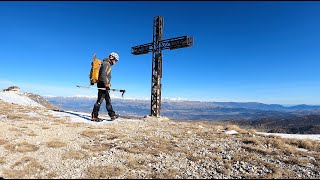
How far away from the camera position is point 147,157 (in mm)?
8781

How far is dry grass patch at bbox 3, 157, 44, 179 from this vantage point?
6.86 m

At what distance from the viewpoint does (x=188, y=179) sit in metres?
6.70

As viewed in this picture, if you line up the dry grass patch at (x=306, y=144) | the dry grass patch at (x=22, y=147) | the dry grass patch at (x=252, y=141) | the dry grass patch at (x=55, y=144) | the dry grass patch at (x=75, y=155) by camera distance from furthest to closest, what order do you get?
1. the dry grass patch at (x=252, y=141)
2. the dry grass patch at (x=306, y=144)
3. the dry grass patch at (x=55, y=144)
4. the dry grass patch at (x=22, y=147)
5. the dry grass patch at (x=75, y=155)

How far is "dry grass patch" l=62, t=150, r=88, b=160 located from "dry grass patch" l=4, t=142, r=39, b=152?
1.48m

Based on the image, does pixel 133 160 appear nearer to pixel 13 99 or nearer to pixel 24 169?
pixel 24 169

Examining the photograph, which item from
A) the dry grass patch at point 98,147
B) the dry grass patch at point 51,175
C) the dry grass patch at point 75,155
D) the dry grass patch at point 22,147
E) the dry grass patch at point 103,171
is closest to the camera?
the dry grass patch at point 51,175

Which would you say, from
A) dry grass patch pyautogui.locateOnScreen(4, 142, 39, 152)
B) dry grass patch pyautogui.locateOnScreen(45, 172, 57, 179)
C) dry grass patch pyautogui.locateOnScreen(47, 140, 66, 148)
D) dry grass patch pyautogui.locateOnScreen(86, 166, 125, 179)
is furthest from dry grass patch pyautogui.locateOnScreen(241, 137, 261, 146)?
dry grass patch pyautogui.locateOnScreen(4, 142, 39, 152)

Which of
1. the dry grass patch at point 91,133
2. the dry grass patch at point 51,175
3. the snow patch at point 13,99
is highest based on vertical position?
the snow patch at point 13,99

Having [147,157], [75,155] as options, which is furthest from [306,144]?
[75,155]

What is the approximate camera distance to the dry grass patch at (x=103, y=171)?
685cm

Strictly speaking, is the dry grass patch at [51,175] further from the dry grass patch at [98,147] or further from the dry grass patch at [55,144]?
the dry grass patch at [55,144]

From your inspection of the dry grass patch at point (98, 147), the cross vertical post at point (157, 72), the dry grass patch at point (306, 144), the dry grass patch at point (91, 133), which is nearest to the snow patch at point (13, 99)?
the cross vertical post at point (157, 72)

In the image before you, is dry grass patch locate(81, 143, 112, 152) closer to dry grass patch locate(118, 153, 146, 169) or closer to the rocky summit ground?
the rocky summit ground

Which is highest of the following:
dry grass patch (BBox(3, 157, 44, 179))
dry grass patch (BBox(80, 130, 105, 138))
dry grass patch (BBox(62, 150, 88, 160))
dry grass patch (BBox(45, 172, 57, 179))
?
dry grass patch (BBox(80, 130, 105, 138))
